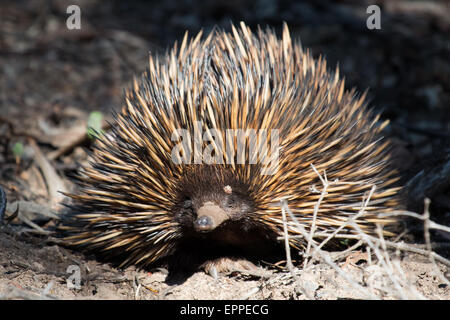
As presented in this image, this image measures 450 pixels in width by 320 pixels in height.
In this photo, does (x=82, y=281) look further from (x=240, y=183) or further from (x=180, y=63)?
(x=180, y=63)

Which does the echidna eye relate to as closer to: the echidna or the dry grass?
the echidna

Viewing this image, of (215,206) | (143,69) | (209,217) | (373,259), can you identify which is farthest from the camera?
(143,69)

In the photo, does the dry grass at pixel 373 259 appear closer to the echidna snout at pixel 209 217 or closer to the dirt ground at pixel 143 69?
the dirt ground at pixel 143 69

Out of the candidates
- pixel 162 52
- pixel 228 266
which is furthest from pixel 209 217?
pixel 162 52

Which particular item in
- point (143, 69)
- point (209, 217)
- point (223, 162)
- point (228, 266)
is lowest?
point (228, 266)

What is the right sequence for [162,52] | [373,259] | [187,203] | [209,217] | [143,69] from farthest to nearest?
[143,69] < [162,52] < [373,259] < [187,203] < [209,217]

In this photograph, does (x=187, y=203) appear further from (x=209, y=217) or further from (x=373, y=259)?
(x=373, y=259)
